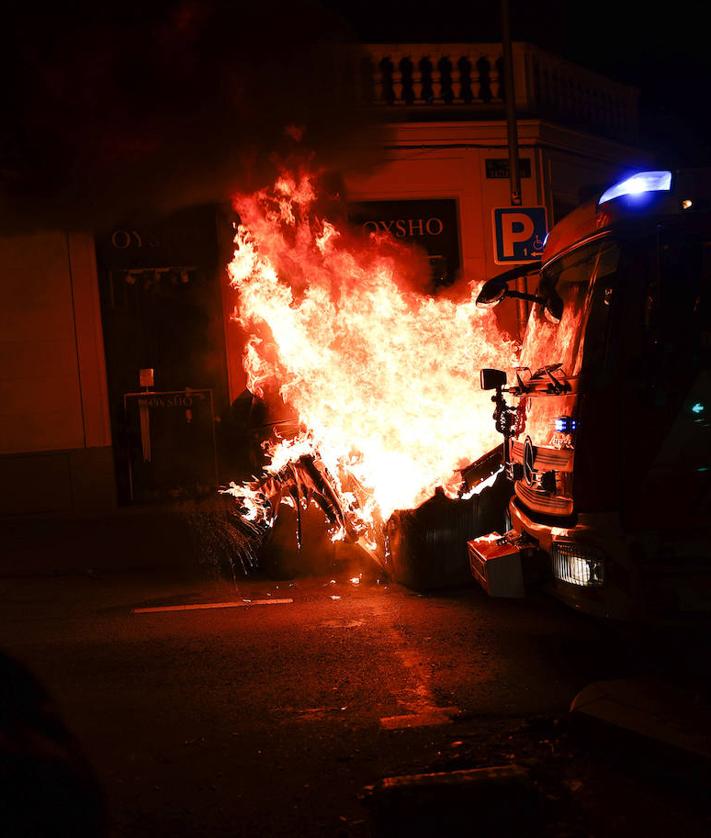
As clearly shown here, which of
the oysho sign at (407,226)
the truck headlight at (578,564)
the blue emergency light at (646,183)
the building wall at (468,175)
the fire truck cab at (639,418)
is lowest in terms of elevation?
the truck headlight at (578,564)

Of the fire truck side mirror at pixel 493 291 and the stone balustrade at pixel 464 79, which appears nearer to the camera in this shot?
the fire truck side mirror at pixel 493 291

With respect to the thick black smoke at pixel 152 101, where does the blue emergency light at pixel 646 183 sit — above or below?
below

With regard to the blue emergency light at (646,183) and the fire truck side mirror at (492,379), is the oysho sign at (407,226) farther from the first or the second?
the blue emergency light at (646,183)

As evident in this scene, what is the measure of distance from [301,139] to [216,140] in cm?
109

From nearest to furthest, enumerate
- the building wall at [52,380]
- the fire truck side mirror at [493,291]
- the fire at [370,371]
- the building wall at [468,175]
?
the fire truck side mirror at [493,291] < the fire at [370,371] < the building wall at [52,380] < the building wall at [468,175]

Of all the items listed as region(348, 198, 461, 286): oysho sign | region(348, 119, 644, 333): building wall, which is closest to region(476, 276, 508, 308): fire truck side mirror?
region(348, 119, 644, 333): building wall

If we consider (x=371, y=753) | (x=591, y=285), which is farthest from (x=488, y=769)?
(x=591, y=285)

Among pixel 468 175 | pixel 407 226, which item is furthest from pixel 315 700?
pixel 468 175

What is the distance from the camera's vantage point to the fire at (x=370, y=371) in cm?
754

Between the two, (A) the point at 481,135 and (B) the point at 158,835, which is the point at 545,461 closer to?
(B) the point at 158,835

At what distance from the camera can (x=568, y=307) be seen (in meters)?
5.15

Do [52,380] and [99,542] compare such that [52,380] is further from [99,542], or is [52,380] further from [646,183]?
[646,183]

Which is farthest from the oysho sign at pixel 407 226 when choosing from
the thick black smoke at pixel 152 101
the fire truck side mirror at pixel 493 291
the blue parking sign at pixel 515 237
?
the fire truck side mirror at pixel 493 291

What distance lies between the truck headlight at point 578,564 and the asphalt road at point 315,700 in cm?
62
